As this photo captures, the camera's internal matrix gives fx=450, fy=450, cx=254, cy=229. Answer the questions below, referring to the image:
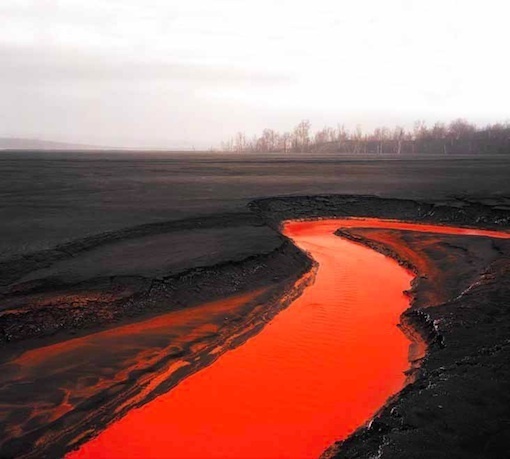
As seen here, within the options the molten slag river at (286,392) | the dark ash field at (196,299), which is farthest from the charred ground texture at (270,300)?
the molten slag river at (286,392)

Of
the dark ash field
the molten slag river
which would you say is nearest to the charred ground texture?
the dark ash field

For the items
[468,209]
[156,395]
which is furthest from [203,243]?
[468,209]

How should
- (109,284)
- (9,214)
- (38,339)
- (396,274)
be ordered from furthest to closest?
(9,214), (396,274), (109,284), (38,339)

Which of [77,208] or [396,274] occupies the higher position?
[77,208]

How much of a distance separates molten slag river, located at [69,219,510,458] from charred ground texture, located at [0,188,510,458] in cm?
40

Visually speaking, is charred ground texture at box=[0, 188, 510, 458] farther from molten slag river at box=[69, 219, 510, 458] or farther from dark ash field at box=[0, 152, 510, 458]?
molten slag river at box=[69, 219, 510, 458]

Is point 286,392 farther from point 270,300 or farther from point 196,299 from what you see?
point 196,299

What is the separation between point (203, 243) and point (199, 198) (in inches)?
321

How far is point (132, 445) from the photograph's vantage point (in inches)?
208

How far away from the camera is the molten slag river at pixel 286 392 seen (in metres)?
5.29

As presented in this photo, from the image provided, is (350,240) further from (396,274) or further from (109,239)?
(109,239)

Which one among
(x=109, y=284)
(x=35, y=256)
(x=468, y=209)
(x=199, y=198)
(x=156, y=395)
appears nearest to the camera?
(x=156, y=395)

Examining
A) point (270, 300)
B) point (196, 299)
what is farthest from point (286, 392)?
point (196, 299)

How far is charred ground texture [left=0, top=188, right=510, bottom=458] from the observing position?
501cm
